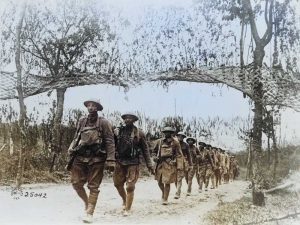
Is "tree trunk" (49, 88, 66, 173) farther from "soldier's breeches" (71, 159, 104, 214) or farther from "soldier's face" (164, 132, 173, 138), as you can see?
"soldier's face" (164, 132, 173, 138)

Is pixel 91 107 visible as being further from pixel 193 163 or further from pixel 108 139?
pixel 193 163

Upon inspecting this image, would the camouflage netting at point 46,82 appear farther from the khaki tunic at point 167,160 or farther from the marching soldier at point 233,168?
the marching soldier at point 233,168

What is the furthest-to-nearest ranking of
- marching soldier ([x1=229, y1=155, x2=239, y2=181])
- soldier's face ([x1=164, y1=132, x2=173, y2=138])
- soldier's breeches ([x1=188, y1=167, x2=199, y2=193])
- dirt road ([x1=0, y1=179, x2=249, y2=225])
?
1. soldier's breeches ([x1=188, y1=167, x2=199, y2=193])
2. marching soldier ([x1=229, y1=155, x2=239, y2=181])
3. soldier's face ([x1=164, y1=132, x2=173, y2=138])
4. dirt road ([x1=0, y1=179, x2=249, y2=225])

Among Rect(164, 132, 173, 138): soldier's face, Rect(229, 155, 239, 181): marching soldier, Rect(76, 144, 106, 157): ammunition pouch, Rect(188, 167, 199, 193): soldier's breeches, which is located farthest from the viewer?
Rect(188, 167, 199, 193): soldier's breeches

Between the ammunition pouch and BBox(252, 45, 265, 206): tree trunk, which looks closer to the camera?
the ammunition pouch

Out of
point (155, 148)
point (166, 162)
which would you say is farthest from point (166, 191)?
point (155, 148)

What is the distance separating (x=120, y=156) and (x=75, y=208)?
0.47 meters

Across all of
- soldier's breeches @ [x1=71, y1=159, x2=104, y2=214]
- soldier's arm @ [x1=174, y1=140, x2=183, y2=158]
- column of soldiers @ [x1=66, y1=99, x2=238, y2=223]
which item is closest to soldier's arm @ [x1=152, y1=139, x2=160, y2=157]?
column of soldiers @ [x1=66, y1=99, x2=238, y2=223]

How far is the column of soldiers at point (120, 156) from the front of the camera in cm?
437

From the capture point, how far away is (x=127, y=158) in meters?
4.60

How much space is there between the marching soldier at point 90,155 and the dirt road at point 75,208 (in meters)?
0.14

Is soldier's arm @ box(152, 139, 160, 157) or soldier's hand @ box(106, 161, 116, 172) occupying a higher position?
soldier's arm @ box(152, 139, 160, 157)

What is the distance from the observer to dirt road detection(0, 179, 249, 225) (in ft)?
14.8

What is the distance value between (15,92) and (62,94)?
372 mm
